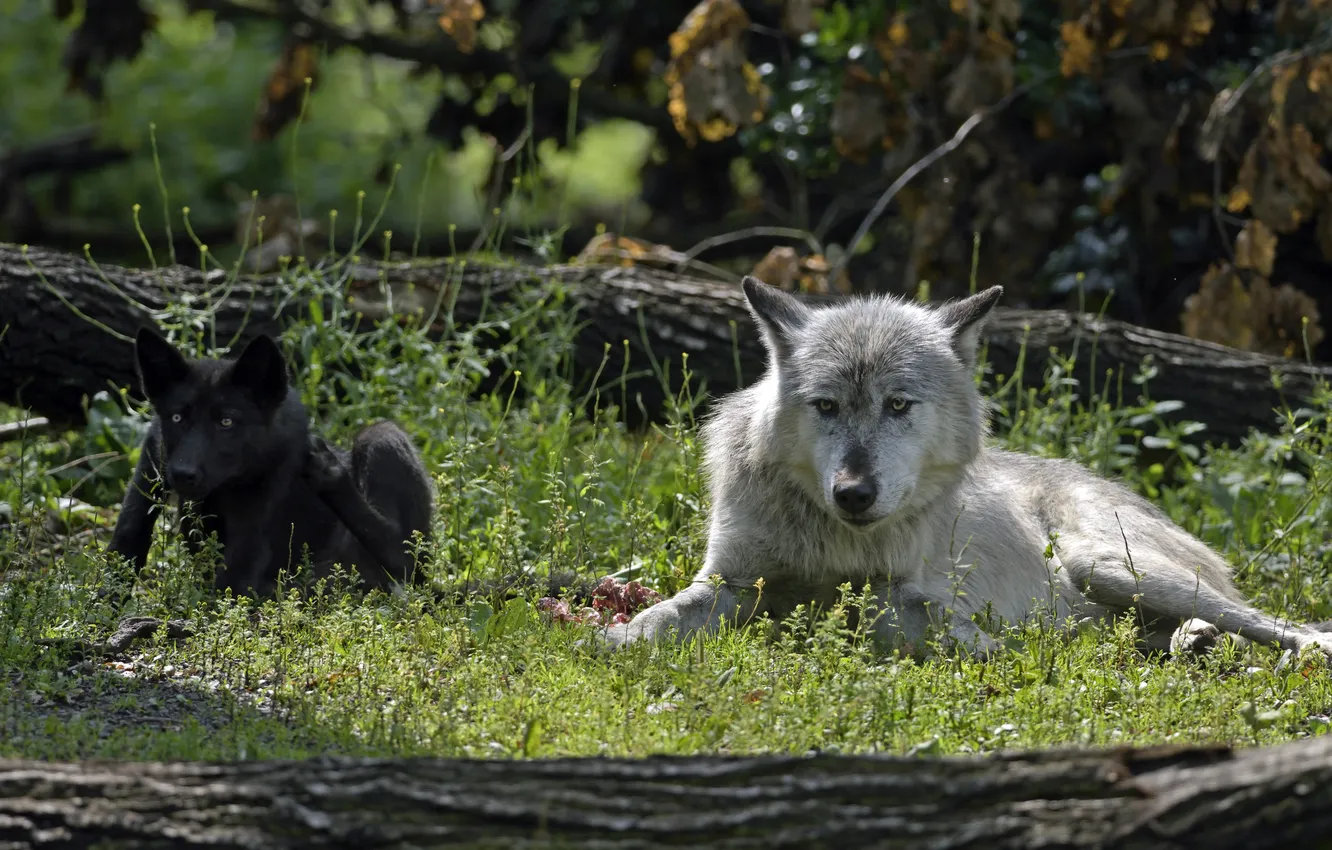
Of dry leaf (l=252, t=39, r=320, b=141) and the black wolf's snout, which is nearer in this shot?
the black wolf's snout

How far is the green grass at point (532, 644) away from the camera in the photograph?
431 cm

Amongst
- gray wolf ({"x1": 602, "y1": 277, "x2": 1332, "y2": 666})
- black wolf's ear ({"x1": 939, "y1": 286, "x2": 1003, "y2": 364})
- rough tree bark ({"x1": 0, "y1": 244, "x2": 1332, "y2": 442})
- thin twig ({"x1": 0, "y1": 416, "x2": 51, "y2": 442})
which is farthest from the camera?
rough tree bark ({"x1": 0, "y1": 244, "x2": 1332, "y2": 442})

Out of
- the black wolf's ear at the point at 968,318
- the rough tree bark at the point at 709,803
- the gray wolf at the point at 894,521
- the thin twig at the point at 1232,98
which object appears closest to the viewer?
the rough tree bark at the point at 709,803

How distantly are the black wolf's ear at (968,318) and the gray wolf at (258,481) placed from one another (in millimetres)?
2391

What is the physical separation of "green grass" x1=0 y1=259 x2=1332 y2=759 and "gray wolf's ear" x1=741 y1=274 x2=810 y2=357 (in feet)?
3.49

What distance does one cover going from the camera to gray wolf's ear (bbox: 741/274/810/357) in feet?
19.6

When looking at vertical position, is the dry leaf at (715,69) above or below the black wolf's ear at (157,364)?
above

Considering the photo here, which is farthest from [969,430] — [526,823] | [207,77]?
[207,77]

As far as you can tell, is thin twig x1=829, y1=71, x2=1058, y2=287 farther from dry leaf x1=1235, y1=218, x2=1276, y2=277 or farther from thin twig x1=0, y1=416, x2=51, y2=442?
thin twig x1=0, y1=416, x2=51, y2=442

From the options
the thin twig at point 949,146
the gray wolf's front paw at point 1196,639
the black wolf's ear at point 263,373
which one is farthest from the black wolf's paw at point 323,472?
the thin twig at point 949,146

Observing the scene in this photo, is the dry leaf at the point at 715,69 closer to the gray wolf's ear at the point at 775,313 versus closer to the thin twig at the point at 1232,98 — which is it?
the thin twig at the point at 1232,98

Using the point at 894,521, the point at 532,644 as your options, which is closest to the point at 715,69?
the point at 894,521

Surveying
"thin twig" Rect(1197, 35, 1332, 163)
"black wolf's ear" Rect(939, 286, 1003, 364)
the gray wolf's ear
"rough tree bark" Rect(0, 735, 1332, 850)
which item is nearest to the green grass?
"rough tree bark" Rect(0, 735, 1332, 850)

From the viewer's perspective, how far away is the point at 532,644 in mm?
5020
